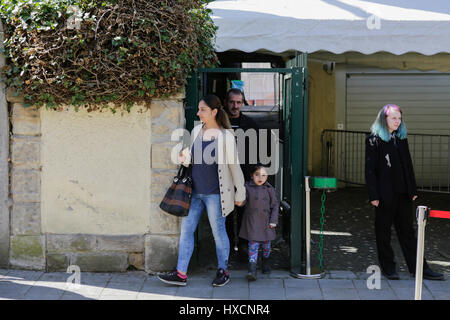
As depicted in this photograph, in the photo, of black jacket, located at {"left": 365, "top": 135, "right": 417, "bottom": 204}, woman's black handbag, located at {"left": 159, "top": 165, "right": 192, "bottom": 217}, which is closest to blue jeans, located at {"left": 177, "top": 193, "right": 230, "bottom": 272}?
woman's black handbag, located at {"left": 159, "top": 165, "right": 192, "bottom": 217}

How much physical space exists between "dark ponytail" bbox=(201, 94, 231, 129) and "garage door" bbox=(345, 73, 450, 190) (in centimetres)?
620

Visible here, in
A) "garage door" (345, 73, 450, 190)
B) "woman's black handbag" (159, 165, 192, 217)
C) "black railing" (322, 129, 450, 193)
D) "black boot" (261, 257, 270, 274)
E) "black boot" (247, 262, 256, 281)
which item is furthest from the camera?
"garage door" (345, 73, 450, 190)

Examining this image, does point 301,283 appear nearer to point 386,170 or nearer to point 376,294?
point 376,294

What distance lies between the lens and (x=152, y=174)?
5691 millimetres

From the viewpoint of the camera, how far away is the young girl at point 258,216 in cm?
565

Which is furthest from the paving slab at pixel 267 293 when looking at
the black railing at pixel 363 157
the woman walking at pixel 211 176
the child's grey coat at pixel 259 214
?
the black railing at pixel 363 157

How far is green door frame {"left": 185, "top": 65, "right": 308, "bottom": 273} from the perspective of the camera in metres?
5.69

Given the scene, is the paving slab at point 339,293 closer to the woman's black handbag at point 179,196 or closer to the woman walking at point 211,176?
the woman walking at point 211,176

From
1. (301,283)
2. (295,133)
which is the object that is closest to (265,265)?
(301,283)

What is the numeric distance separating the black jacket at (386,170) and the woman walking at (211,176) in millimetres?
1286

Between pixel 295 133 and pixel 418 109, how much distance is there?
6333 mm

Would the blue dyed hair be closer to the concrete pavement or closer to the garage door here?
the concrete pavement

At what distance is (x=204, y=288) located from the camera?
5.41 meters

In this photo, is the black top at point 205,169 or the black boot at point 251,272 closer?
the black top at point 205,169
